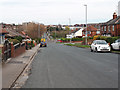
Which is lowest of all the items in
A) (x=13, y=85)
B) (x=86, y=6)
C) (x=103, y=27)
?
(x=13, y=85)

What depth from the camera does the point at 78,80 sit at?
8.76m

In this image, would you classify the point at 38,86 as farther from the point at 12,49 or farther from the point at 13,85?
the point at 12,49

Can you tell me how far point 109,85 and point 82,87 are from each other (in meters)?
1.01

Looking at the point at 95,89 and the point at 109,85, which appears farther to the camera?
the point at 109,85

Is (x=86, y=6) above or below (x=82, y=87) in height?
above

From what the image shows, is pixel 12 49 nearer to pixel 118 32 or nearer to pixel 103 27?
pixel 118 32

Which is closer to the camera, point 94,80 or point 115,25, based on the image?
point 94,80

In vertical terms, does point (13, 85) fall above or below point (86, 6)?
below

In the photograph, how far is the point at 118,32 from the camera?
54.6 m

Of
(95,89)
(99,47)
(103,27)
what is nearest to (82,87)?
(95,89)

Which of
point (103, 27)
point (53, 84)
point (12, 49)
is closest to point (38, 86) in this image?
point (53, 84)

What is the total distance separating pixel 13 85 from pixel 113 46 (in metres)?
20.5

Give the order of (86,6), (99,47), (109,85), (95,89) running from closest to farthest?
(95,89) < (109,85) < (99,47) < (86,6)

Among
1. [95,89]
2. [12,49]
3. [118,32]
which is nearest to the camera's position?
[95,89]
